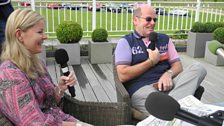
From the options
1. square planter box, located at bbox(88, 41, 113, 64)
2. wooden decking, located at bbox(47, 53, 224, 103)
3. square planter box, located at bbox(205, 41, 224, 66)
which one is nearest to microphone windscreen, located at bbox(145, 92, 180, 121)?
wooden decking, located at bbox(47, 53, 224, 103)

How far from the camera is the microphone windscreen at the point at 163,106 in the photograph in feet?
2.26

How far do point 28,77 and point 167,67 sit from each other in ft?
4.37

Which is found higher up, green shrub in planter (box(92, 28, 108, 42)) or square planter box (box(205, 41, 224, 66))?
green shrub in planter (box(92, 28, 108, 42))

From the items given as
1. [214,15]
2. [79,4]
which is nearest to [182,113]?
[79,4]

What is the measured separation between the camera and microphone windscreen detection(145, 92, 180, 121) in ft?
2.26

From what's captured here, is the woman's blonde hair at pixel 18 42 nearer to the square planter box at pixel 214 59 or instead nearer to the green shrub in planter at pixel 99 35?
the green shrub in planter at pixel 99 35

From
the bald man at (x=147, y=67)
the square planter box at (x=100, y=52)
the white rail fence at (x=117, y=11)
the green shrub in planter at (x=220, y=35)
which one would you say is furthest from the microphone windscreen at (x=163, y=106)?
the white rail fence at (x=117, y=11)

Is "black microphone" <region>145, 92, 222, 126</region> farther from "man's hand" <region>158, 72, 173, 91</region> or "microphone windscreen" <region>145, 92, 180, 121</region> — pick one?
"man's hand" <region>158, 72, 173, 91</region>

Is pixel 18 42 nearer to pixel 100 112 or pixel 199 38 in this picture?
pixel 100 112

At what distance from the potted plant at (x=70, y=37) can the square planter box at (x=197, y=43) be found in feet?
7.31

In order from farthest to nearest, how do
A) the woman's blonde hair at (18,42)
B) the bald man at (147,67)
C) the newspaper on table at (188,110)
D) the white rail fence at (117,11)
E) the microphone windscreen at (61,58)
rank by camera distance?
the white rail fence at (117,11), the bald man at (147,67), the microphone windscreen at (61,58), the woman's blonde hair at (18,42), the newspaper on table at (188,110)

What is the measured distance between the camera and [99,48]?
538 centimetres

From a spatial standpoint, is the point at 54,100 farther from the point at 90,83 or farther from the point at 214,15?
the point at 214,15

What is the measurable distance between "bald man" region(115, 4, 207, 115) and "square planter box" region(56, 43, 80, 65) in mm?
2768
